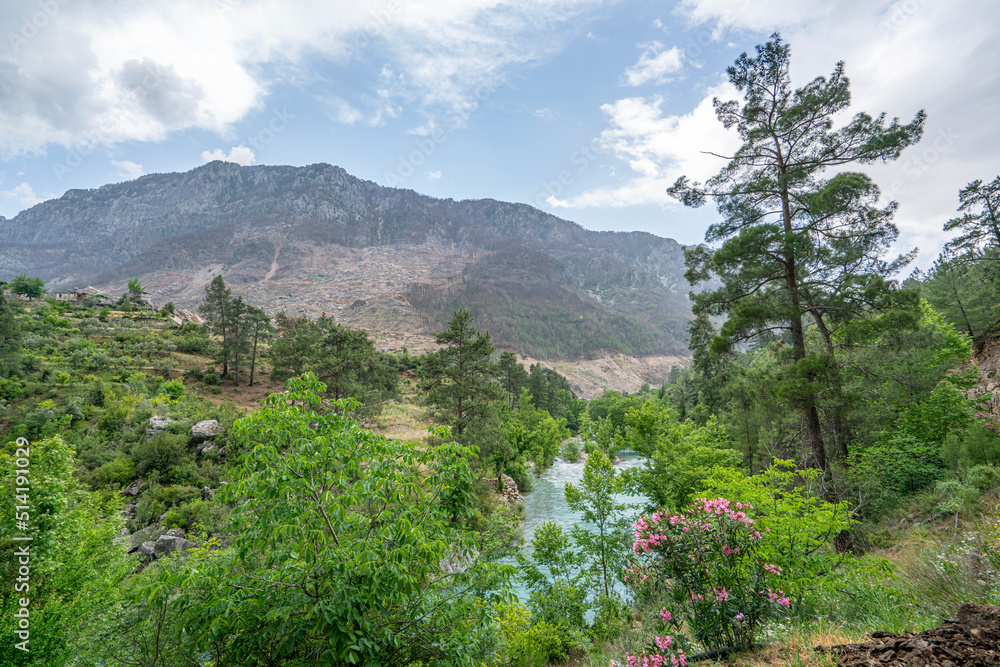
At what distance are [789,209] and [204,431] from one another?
26.9 meters

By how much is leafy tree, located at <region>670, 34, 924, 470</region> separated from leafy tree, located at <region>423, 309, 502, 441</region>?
1578 cm

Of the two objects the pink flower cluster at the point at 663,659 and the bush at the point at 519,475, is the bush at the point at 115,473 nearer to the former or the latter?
the pink flower cluster at the point at 663,659

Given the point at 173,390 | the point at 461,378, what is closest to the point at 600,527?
the point at 461,378

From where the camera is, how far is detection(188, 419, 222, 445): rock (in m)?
19.6

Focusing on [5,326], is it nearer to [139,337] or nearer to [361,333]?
[139,337]

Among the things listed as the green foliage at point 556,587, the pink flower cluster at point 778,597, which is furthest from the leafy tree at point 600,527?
the pink flower cluster at point 778,597

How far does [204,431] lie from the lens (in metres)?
20.0

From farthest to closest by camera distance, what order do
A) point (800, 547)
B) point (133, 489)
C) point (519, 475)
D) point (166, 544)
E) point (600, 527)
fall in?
point (519, 475) < point (133, 489) < point (166, 544) < point (600, 527) < point (800, 547)

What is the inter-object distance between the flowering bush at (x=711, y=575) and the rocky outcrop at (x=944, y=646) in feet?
3.83

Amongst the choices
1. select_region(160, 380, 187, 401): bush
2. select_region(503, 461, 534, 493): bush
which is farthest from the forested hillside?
select_region(503, 461, 534, 493): bush

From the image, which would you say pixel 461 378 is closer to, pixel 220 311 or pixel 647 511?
pixel 647 511

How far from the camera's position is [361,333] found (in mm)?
32594

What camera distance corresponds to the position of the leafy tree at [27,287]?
51.9m

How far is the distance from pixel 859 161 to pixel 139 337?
55.7 meters
